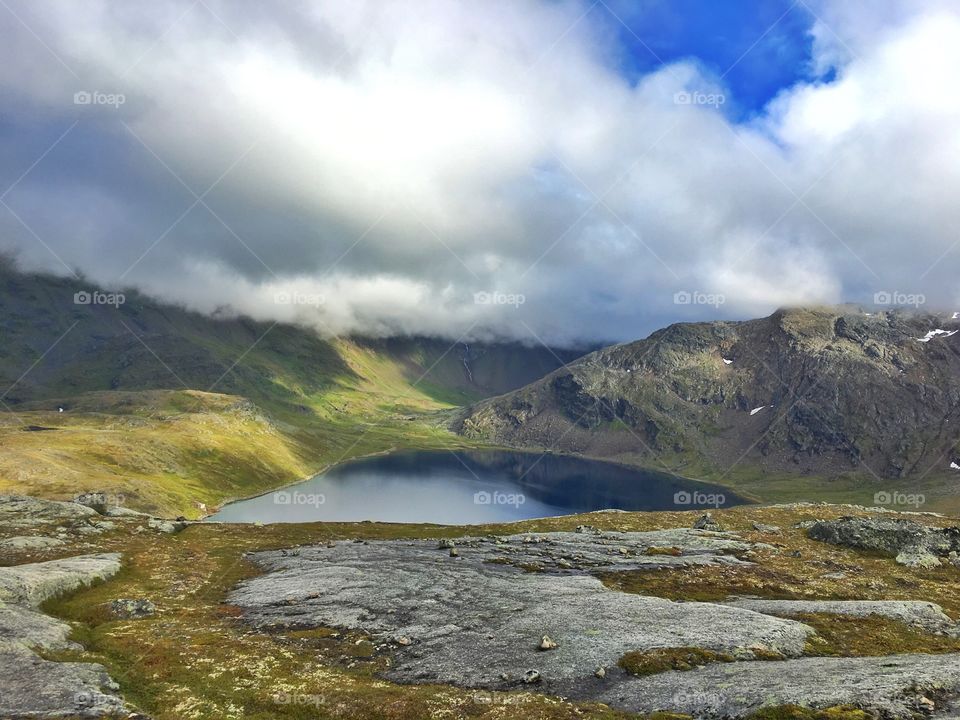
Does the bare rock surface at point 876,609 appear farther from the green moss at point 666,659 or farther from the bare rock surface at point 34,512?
the bare rock surface at point 34,512

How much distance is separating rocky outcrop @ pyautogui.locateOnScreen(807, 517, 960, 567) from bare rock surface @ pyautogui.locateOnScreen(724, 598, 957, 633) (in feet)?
102

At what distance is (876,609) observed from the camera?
147ft

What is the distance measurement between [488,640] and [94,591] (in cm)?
4310

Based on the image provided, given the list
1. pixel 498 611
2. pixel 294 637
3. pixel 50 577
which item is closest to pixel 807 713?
pixel 498 611

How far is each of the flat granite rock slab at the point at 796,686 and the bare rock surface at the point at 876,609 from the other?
1374 centimetres

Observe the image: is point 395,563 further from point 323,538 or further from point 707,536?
point 707,536

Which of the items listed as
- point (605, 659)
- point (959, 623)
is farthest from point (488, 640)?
point (959, 623)

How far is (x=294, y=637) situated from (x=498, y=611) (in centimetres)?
1657

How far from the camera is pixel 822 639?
122 feet

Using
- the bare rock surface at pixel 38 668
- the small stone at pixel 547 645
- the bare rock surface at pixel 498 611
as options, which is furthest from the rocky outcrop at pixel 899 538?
the bare rock surface at pixel 38 668

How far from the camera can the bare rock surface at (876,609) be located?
4249cm

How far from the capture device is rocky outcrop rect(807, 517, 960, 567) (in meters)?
71.6

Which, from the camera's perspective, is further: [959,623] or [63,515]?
[63,515]

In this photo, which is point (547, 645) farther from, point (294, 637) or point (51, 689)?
point (51, 689)
